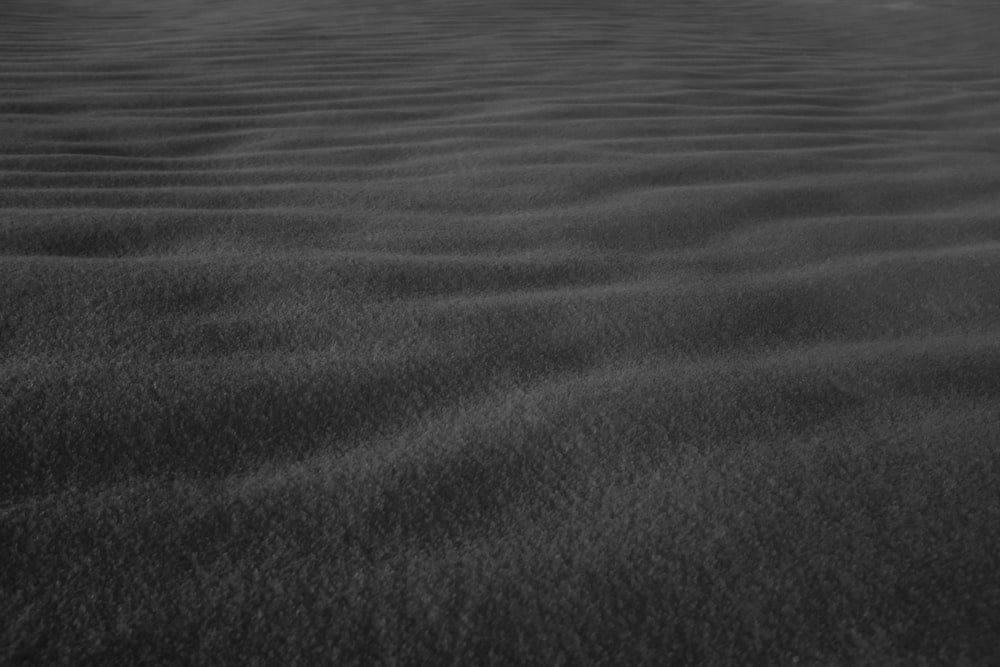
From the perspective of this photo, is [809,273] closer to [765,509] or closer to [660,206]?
[660,206]

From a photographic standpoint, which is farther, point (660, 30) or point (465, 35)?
point (660, 30)

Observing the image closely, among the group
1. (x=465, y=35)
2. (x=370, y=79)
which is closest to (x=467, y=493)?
(x=370, y=79)

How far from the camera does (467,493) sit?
0.73 metres

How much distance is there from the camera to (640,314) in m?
1.07

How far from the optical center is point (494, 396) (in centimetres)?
88

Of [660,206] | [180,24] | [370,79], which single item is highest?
[180,24]

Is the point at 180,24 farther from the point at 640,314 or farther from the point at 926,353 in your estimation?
the point at 926,353

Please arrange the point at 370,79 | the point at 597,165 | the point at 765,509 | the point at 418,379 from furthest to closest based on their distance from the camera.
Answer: the point at 370,79, the point at 597,165, the point at 418,379, the point at 765,509

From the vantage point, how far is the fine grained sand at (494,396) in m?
0.61

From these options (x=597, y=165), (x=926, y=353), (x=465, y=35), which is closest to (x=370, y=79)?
(x=465, y=35)

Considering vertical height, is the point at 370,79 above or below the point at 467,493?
above

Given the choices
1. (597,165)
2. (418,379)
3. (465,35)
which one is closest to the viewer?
(418,379)

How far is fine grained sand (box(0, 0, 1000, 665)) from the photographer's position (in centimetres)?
61

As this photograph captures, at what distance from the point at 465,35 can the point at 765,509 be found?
313 cm
